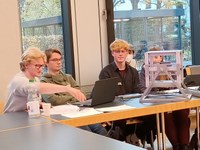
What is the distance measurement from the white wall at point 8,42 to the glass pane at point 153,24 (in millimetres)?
1381

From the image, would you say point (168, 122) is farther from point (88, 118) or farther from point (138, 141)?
point (88, 118)

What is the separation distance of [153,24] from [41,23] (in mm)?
1702

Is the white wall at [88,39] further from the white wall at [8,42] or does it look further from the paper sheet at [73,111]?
the paper sheet at [73,111]

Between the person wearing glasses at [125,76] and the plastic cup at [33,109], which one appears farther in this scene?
the person wearing glasses at [125,76]

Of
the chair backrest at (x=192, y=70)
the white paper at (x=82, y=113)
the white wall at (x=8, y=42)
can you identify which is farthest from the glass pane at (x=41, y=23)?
the white paper at (x=82, y=113)

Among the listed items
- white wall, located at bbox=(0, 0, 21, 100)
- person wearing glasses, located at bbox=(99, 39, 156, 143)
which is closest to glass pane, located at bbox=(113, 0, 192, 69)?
person wearing glasses, located at bbox=(99, 39, 156, 143)

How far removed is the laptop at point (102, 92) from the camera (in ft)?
9.73

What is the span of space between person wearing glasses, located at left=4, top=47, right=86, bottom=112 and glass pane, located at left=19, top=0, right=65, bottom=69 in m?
1.45

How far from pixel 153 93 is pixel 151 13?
2.23 metres

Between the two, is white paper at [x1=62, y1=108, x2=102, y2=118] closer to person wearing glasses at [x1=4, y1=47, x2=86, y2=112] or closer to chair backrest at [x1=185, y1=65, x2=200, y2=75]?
person wearing glasses at [x1=4, y1=47, x2=86, y2=112]

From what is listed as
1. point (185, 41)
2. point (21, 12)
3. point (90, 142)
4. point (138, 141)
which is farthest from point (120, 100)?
point (185, 41)

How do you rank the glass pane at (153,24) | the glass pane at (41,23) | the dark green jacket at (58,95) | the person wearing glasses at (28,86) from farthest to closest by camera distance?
the glass pane at (153,24) → the glass pane at (41,23) → the dark green jacket at (58,95) → the person wearing glasses at (28,86)

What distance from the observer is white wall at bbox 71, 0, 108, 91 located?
15.0 ft

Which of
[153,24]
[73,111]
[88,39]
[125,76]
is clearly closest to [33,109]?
[73,111]
